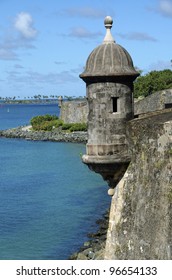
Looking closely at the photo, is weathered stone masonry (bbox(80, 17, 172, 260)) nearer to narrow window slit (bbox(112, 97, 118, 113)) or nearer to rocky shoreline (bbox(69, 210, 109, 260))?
narrow window slit (bbox(112, 97, 118, 113))

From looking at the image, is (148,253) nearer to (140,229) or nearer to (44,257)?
(140,229)

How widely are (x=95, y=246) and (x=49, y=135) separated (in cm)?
4470

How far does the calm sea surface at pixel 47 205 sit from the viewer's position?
21672 mm

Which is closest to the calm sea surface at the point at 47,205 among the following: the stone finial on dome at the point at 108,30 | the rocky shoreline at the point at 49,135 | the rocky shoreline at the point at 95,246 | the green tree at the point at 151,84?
the rocky shoreline at the point at 95,246

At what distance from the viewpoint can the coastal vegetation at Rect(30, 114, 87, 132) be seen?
62.1 metres

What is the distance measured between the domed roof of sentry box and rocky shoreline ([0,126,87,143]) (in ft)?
149

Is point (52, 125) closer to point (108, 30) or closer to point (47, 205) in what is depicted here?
point (47, 205)

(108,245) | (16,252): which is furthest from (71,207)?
(108,245)

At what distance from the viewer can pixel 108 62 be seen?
11102 millimetres

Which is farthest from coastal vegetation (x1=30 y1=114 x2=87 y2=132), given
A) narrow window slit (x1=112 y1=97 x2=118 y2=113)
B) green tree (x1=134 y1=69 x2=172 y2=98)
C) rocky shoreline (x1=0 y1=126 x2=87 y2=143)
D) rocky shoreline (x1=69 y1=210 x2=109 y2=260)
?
narrow window slit (x1=112 y1=97 x2=118 y2=113)

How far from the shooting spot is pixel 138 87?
63781 mm

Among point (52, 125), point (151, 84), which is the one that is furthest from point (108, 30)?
point (52, 125)

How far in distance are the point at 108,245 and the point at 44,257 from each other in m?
9.39

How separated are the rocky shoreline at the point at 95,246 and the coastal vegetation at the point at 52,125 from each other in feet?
124
